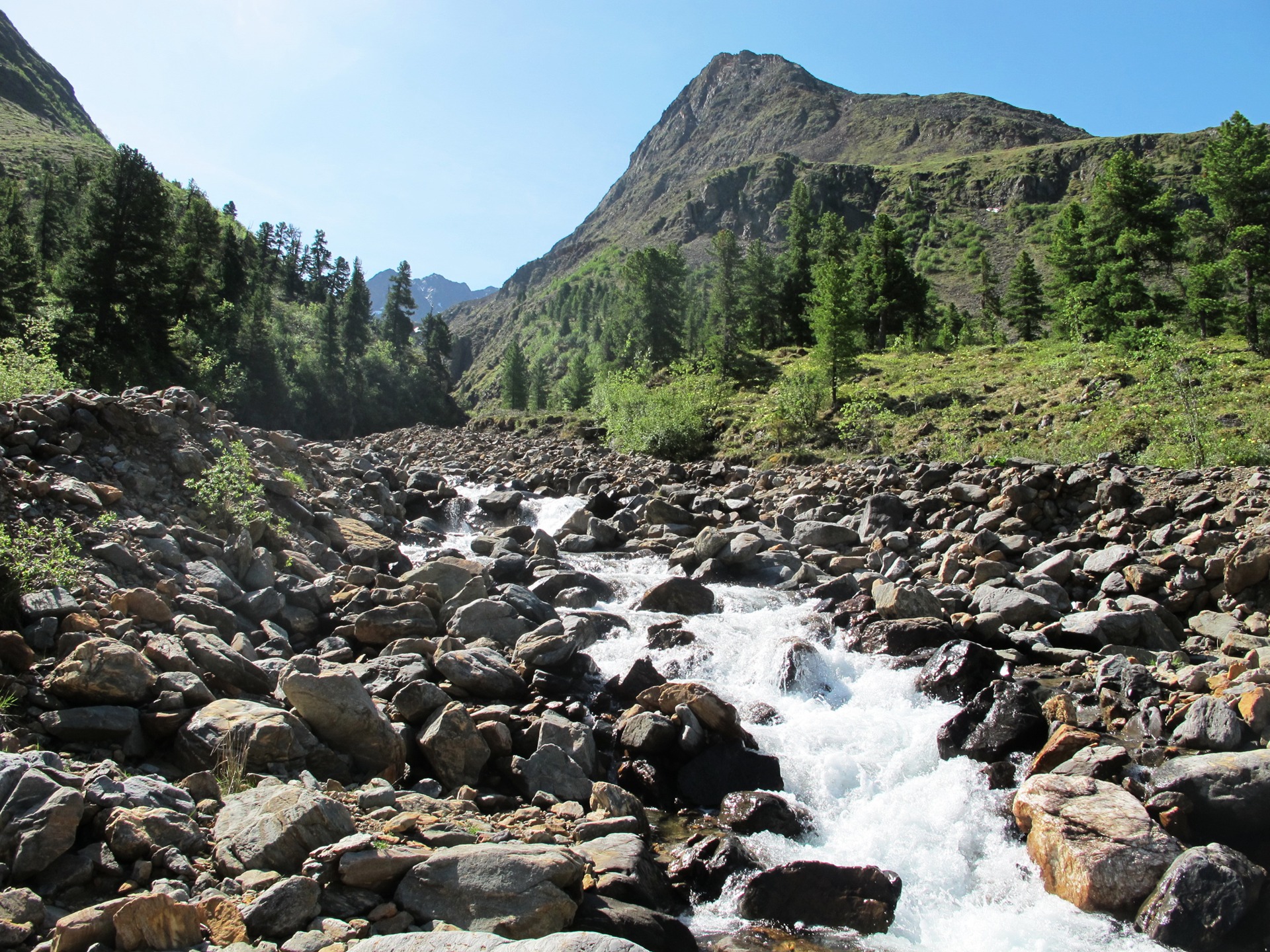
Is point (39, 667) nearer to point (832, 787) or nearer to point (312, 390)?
point (832, 787)

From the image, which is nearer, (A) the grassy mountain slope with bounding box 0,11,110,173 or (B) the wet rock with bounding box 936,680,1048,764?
(B) the wet rock with bounding box 936,680,1048,764

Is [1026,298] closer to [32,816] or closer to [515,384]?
[515,384]

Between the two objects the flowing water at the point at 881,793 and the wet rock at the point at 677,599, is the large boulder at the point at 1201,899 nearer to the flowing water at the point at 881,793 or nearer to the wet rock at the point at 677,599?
the flowing water at the point at 881,793

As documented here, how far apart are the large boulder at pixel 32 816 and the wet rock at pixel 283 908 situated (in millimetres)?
1300

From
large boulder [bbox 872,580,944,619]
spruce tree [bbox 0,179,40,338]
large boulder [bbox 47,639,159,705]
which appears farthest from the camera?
spruce tree [bbox 0,179,40,338]


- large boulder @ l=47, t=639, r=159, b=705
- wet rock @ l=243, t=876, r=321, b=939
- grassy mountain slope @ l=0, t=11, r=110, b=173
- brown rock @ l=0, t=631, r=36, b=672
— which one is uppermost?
grassy mountain slope @ l=0, t=11, r=110, b=173

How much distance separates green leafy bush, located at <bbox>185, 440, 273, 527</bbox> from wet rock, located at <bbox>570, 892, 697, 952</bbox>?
33.7 feet

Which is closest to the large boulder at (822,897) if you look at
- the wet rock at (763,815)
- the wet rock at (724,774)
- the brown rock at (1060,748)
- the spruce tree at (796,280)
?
the wet rock at (763,815)

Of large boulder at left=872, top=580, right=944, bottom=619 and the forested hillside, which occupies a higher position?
the forested hillside

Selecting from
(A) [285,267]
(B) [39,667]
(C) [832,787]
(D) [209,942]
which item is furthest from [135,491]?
(A) [285,267]

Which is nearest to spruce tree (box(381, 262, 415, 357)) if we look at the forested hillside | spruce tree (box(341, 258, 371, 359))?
the forested hillside

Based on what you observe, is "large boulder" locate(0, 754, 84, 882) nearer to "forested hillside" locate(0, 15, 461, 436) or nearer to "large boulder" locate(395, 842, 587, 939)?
"large boulder" locate(395, 842, 587, 939)

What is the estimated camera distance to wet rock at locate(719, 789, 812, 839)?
26.5 ft

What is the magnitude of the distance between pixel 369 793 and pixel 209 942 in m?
2.22
